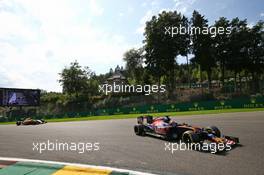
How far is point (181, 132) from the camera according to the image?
30.3 ft

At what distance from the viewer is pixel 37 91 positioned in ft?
166

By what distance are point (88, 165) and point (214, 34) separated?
1745 inches

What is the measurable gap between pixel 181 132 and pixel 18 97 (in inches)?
1824

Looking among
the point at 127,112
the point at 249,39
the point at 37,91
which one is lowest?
the point at 127,112

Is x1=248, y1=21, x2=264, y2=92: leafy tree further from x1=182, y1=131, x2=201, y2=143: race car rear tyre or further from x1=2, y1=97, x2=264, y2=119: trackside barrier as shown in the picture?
x1=182, y1=131, x2=201, y2=143: race car rear tyre

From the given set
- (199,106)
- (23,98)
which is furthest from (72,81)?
(199,106)

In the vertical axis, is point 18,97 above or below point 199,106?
above

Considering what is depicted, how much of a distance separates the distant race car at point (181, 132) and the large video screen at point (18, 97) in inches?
1675

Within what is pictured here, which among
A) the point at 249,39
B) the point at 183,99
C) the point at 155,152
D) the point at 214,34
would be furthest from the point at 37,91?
the point at 155,152

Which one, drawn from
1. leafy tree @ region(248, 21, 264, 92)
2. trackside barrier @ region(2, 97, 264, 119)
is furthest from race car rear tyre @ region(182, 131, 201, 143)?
leafy tree @ region(248, 21, 264, 92)

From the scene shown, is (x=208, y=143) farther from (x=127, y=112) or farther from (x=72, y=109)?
(x=72, y=109)

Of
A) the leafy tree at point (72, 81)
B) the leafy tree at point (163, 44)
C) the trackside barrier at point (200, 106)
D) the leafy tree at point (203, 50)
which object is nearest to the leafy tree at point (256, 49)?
the leafy tree at point (203, 50)

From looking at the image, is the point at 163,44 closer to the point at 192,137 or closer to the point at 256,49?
the point at 256,49

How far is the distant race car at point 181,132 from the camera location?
301 inches
